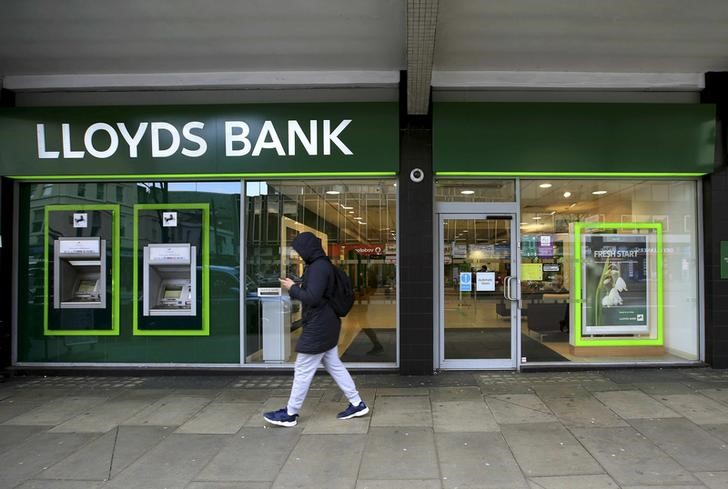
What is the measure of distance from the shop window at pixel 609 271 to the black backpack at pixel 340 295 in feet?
10.1

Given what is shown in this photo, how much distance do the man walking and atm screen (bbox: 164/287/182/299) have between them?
280cm

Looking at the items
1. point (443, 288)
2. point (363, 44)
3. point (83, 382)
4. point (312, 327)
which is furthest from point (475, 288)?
point (83, 382)

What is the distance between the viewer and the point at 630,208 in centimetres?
694

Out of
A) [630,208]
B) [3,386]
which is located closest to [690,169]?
[630,208]

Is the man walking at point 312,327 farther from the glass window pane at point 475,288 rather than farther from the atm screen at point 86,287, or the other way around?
the atm screen at point 86,287

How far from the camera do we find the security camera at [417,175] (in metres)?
6.34

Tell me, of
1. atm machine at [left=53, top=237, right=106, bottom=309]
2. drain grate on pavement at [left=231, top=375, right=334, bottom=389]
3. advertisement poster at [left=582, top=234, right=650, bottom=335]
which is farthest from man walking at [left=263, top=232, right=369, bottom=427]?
advertisement poster at [left=582, top=234, right=650, bottom=335]

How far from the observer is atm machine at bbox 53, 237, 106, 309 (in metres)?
6.71

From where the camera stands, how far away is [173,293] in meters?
6.75

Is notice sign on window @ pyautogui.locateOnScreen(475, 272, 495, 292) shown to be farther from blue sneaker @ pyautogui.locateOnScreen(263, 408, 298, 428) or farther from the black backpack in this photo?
blue sneaker @ pyautogui.locateOnScreen(263, 408, 298, 428)

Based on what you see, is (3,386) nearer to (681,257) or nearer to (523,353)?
(523,353)

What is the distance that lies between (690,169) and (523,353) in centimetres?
326

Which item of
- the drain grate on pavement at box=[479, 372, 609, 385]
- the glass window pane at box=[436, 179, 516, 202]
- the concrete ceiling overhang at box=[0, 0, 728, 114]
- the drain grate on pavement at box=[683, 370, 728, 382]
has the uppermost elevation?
the concrete ceiling overhang at box=[0, 0, 728, 114]

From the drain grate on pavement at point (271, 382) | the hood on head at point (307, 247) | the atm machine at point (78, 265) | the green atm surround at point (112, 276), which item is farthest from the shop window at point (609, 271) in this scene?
the atm machine at point (78, 265)
